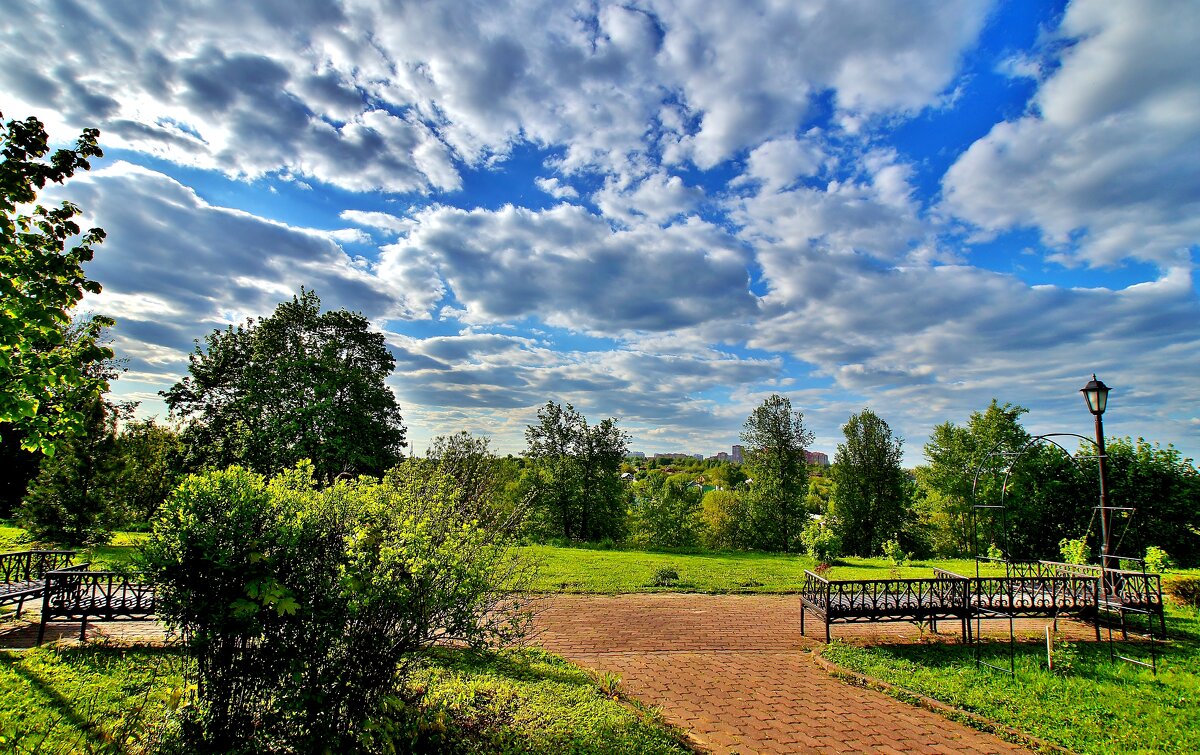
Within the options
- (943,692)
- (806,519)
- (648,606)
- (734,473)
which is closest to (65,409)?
(648,606)

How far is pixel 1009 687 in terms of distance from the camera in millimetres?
6363

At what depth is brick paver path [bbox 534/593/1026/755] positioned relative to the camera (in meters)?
4.89

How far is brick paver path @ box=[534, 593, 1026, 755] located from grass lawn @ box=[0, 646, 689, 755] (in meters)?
0.81

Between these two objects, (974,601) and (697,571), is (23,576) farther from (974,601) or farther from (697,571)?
(974,601)

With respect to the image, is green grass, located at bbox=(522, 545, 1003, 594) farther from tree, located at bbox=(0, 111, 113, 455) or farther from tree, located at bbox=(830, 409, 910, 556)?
tree, located at bbox=(830, 409, 910, 556)

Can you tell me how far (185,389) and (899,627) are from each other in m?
23.8

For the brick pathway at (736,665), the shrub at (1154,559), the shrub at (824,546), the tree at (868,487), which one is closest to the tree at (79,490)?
the brick pathway at (736,665)

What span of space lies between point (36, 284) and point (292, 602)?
478cm

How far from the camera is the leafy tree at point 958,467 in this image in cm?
2555

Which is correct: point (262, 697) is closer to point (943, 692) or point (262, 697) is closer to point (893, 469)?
point (943, 692)

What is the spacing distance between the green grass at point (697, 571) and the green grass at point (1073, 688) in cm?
481

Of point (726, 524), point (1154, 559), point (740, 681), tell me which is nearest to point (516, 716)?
point (740, 681)

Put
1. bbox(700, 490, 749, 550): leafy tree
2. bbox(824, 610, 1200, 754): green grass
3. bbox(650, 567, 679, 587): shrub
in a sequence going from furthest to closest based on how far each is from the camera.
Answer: bbox(700, 490, 749, 550): leafy tree < bbox(650, 567, 679, 587): shrub < bbox(824, 610, 1200, 754): green grass

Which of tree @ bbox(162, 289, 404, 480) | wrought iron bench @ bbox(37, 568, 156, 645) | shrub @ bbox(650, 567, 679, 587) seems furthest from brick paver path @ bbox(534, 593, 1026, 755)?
tree @ bbox(162, 289, 404, 480)
